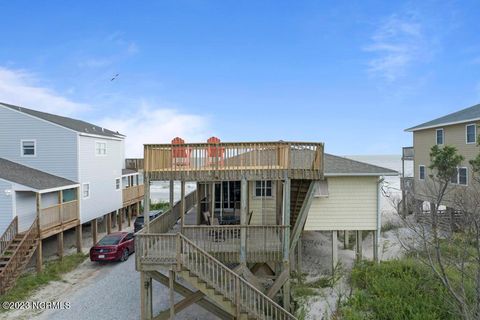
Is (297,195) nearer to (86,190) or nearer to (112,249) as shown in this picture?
(112,249)

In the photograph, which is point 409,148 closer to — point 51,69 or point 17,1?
point 17,1

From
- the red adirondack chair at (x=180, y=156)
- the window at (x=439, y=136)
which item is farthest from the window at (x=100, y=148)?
the window at (x=439, y=136)

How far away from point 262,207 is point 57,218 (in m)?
10.5

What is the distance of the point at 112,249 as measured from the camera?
16.4m

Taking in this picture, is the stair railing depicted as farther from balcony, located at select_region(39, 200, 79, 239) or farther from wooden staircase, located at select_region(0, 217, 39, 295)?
balcony, located at select_region(39, 200, 79, 239)

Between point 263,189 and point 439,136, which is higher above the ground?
point 439,136

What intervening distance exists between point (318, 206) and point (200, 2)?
14.7 m

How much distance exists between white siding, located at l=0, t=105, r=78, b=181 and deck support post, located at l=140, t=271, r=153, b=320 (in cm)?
1098

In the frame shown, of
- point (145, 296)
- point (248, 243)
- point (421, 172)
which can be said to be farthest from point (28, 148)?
point (421, 172)

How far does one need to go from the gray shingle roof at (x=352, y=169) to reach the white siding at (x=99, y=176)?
13.9m

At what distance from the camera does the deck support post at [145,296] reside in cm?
956

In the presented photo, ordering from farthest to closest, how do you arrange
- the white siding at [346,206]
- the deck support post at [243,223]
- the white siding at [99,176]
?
the white siding at [99,176], the white siding at [346,206], the deck support post at [243,223]

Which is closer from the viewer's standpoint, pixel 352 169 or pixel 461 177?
pixel 352 169

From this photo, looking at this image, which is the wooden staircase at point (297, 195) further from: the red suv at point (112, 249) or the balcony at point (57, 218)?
the balcony at point (57, 218)
